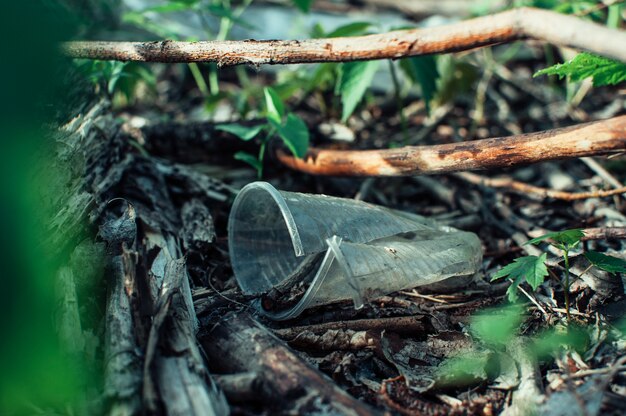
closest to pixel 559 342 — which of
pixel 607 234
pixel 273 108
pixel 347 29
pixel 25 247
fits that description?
pixel 607 234

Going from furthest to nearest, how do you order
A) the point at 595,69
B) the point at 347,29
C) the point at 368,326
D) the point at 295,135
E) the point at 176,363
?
the point at 347,29, the point at 295,135, the point at 595,69, the point at 368,326, the point at 176,363

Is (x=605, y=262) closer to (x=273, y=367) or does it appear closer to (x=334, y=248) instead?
(x=334, y=248)

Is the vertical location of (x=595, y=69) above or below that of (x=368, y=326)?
above

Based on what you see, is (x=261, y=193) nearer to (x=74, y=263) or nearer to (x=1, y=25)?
(x=74, y=263)

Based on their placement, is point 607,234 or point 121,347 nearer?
point 121,347

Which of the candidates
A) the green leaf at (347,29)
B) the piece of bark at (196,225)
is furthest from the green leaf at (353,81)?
the piece of bark at (196,225)

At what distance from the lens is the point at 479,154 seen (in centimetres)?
173

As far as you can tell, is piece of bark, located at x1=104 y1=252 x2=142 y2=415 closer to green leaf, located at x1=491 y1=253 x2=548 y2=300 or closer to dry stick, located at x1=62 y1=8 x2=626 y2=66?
dry stick, located at x1=62 y1=8 x2=626 y2=66

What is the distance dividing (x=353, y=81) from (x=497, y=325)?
1.21m

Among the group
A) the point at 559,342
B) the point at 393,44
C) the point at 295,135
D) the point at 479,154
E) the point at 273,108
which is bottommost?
the point at 559,342

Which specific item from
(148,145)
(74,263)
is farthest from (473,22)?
(148,145)

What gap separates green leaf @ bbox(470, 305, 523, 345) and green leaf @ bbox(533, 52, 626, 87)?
0.72 m

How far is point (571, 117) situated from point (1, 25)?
8.64 feet

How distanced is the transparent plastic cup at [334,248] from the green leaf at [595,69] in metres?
0.60
